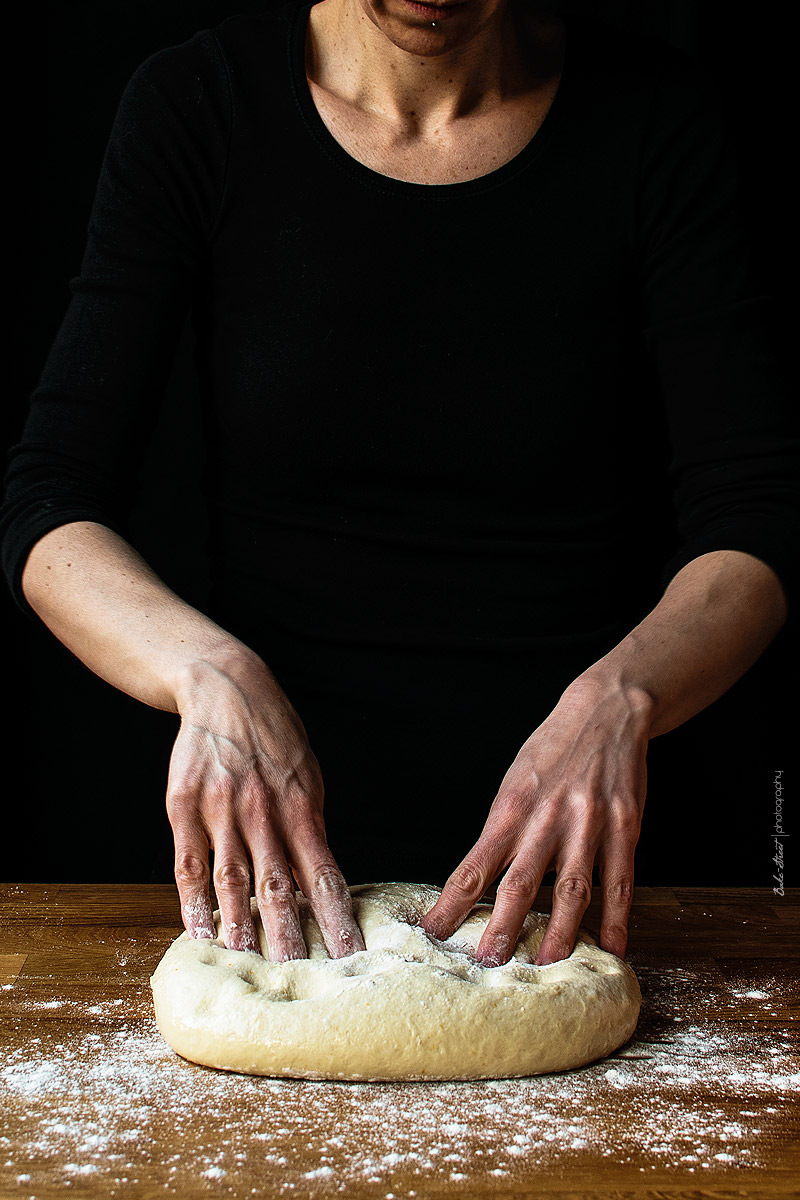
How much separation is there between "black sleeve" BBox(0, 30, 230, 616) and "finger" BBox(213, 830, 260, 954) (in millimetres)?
415

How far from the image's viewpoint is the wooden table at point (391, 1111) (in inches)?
32.6

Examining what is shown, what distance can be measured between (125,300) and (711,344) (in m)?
0.64

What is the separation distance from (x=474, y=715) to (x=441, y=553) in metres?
0.20

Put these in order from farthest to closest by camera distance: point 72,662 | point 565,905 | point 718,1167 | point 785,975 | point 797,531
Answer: point 72,662
point 797,531
point 785,975
point 565,905
point 718,1167

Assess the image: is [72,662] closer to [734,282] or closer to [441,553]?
[441,553]

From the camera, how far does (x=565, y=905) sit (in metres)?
1.08

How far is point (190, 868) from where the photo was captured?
108cm

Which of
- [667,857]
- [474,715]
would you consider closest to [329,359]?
[474,715]

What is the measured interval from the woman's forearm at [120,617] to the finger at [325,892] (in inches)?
6.8

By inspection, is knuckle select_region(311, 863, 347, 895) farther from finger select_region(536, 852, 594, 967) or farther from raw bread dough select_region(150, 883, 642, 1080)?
finger select_region(536, 852, 594, 967)

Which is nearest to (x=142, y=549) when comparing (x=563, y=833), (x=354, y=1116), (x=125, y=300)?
(x=125, y=300)

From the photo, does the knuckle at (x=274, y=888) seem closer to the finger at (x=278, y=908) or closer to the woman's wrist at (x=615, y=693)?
the finger at (x=278, y=908)

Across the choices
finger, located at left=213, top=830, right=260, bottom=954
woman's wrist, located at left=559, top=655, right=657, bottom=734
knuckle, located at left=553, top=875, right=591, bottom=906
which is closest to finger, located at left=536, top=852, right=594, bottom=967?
knuckle, located at left=553, top=875, right=591, bottom=906

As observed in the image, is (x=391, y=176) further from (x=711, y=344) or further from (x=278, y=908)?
(x=278, y=908)
